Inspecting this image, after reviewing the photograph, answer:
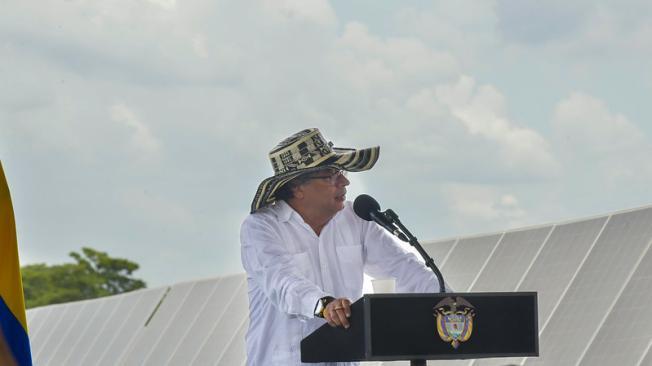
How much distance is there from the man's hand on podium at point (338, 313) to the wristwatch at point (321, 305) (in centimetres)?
10

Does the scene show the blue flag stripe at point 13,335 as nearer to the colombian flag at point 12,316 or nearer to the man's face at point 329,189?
the colombian flag at point 12,316

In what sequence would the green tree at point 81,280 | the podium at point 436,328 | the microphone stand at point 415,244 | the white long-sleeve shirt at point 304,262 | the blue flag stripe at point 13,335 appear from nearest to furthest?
1. the podium at point 436,328
2. the blue flag stripe at point 13,335
3. the microphone stand at point 415,244
4. the white long-sleeve shirt at point 304,262
5. the green tree at point 81,280

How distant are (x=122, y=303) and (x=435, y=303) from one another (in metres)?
14.9

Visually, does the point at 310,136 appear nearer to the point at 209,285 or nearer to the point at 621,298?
the point at 621,298

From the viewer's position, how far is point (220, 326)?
15.5 metres

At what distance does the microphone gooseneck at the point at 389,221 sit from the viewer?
212 inches

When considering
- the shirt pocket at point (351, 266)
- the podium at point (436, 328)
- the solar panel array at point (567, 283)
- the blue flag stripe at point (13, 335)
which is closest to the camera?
the podium at point (436, 328)

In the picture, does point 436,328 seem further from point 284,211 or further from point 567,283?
point 567,283

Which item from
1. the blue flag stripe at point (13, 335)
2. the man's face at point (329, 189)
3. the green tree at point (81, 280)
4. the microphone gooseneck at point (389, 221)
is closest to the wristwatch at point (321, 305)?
the microphone gooseneck at point (389, 221)

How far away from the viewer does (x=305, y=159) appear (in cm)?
607

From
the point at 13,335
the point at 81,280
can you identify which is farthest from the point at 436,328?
the point at 81,280

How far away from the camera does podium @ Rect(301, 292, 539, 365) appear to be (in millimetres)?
5047

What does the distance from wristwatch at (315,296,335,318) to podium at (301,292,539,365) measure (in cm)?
9

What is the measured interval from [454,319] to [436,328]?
71 mm
